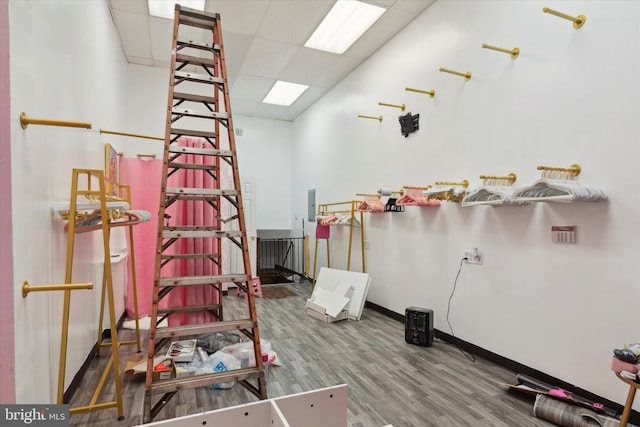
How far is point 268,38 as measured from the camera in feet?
14.1

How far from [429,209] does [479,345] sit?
4.52 ft

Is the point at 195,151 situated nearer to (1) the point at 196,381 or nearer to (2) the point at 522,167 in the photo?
(1) the point at 196,381

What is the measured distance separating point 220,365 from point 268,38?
12.2 ft

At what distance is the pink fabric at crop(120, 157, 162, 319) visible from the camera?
4008mm

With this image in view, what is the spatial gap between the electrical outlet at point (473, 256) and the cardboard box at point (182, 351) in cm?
249

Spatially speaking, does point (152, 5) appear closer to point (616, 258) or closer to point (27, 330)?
point (27, 330)

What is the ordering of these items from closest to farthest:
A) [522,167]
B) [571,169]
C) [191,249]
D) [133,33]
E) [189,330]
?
[189,330] → [571,169] → [522,167] → [191,249] → [133,33]

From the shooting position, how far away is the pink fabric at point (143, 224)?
158 inches

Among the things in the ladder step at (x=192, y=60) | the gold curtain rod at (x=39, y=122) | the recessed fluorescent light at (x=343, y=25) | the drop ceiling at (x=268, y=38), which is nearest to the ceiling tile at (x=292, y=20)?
the drop ceiling at (x=268, y=38)

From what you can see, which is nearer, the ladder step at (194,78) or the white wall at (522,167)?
the white wall at (522,167)

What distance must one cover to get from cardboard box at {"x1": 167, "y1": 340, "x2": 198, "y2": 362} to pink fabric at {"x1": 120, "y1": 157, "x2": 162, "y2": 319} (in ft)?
4.36

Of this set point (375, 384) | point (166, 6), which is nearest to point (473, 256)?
point (375, 384)

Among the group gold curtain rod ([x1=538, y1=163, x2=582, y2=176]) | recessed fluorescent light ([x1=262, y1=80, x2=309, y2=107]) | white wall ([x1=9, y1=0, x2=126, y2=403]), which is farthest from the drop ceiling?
gold curtain rod ([x1=538, y1=163, x2=582, y2=176])

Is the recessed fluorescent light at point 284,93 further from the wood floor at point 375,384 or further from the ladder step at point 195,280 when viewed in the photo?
the ladder step at point 195,280
